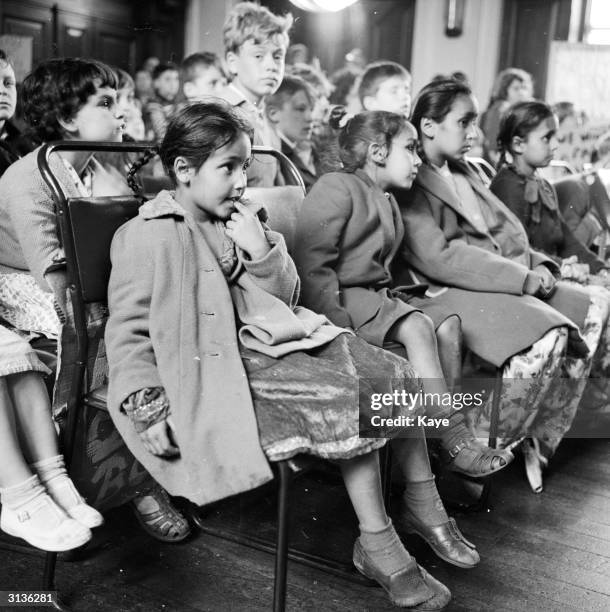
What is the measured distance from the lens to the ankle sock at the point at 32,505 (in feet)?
5.15

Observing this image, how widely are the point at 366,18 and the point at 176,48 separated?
6.94 feet

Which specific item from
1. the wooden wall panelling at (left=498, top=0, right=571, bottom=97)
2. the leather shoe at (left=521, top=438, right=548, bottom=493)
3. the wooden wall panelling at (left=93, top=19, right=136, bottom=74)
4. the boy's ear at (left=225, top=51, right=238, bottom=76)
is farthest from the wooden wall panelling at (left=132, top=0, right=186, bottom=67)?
the leather shoe at (left=521, top=438, right=548, bottom=493)

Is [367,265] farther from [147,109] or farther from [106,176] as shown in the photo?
[147,109]

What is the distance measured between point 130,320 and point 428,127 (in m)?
1.35

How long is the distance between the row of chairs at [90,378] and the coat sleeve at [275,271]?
11.8 inches

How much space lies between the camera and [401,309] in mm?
2170

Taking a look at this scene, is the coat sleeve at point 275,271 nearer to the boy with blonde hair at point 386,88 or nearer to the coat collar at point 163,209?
the coat collar at point 163,209

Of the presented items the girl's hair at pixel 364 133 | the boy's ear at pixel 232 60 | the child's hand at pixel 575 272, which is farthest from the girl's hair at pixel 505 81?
the girl's hair at pixel 364 133

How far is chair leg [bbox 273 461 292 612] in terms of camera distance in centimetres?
153

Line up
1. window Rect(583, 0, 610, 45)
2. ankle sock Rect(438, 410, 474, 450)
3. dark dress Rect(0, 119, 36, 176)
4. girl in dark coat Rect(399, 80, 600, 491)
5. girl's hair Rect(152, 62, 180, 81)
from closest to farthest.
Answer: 1. ankle sock Rect(438, 410, 474, 450)
2. dark dress Rect(0, 119, 36, 176)
3. girl in dark coat Rect(399, 80, 600, 491)
4. girl's hair Rect(152, 62, 180, 81)
5. window Rect(583, 0, 610, 45)

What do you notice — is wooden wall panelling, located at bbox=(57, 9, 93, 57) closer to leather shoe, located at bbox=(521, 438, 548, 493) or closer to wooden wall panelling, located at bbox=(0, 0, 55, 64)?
wooden wall panelling, located at bbox=(0, 0, 55, 64)

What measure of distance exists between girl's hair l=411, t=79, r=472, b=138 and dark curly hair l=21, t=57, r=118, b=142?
38.5 inches

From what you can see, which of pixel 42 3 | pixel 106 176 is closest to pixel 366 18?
pixel 42 3

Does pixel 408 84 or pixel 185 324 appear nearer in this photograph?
pixel 185 324
